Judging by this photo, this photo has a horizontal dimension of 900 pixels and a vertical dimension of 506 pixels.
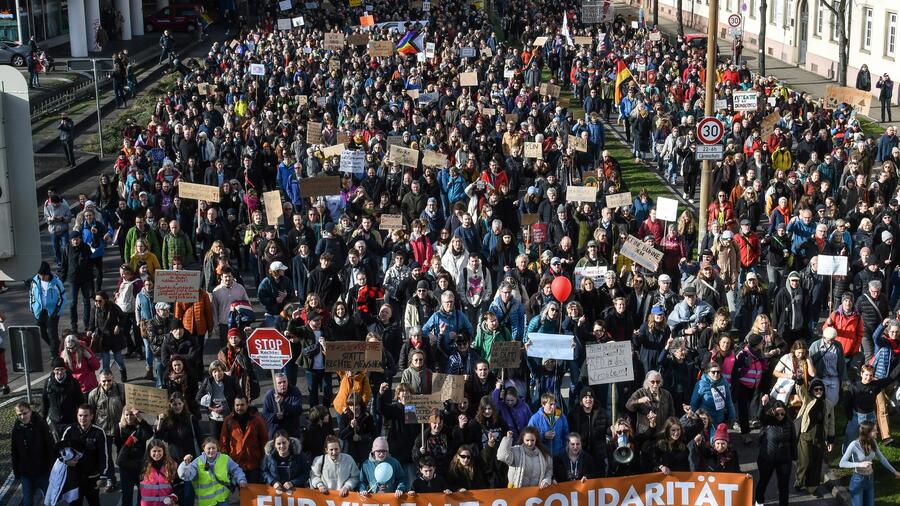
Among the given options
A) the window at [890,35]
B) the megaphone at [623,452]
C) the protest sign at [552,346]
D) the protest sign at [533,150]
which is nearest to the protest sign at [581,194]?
the protest sign at [533,150]

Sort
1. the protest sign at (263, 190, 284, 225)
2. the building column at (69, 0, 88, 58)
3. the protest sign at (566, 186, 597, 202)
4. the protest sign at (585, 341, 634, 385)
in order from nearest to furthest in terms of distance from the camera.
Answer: the protest sign at (585, 341, 634, 385)
the protest sign at (566, 186, 597, 202)
the protest sign at (263, 190, 284, 225)
the building column at (69, 0, 88, 58)

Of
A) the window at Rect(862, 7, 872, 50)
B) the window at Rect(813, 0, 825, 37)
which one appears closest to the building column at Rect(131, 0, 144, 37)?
the window at Rect(813, 0, 825, 37)

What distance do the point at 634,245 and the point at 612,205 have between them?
2448mm

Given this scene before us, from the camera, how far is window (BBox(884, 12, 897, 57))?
41.5 m

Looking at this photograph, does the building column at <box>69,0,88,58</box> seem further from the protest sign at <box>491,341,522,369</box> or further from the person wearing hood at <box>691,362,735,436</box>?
the person wearing hood at <box>691,362,735,436</box>

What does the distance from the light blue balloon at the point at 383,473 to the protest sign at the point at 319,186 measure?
32.9ft

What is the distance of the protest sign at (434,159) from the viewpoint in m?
22.3

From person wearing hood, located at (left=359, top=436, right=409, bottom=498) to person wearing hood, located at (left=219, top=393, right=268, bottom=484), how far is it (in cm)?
106

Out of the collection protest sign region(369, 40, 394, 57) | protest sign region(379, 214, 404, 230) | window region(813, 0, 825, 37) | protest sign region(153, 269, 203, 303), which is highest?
window region(813, 0, 825, 37)

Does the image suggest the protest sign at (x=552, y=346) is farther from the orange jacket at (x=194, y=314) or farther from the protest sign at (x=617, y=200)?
the protest sign at (x=617, y=200)

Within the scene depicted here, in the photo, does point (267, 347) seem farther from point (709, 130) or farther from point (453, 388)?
point (709, 130)

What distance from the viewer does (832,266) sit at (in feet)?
54.2

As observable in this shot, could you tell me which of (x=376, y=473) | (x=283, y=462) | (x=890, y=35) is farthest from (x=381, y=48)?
(x=376, y=473)

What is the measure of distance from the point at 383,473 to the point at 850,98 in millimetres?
19955
